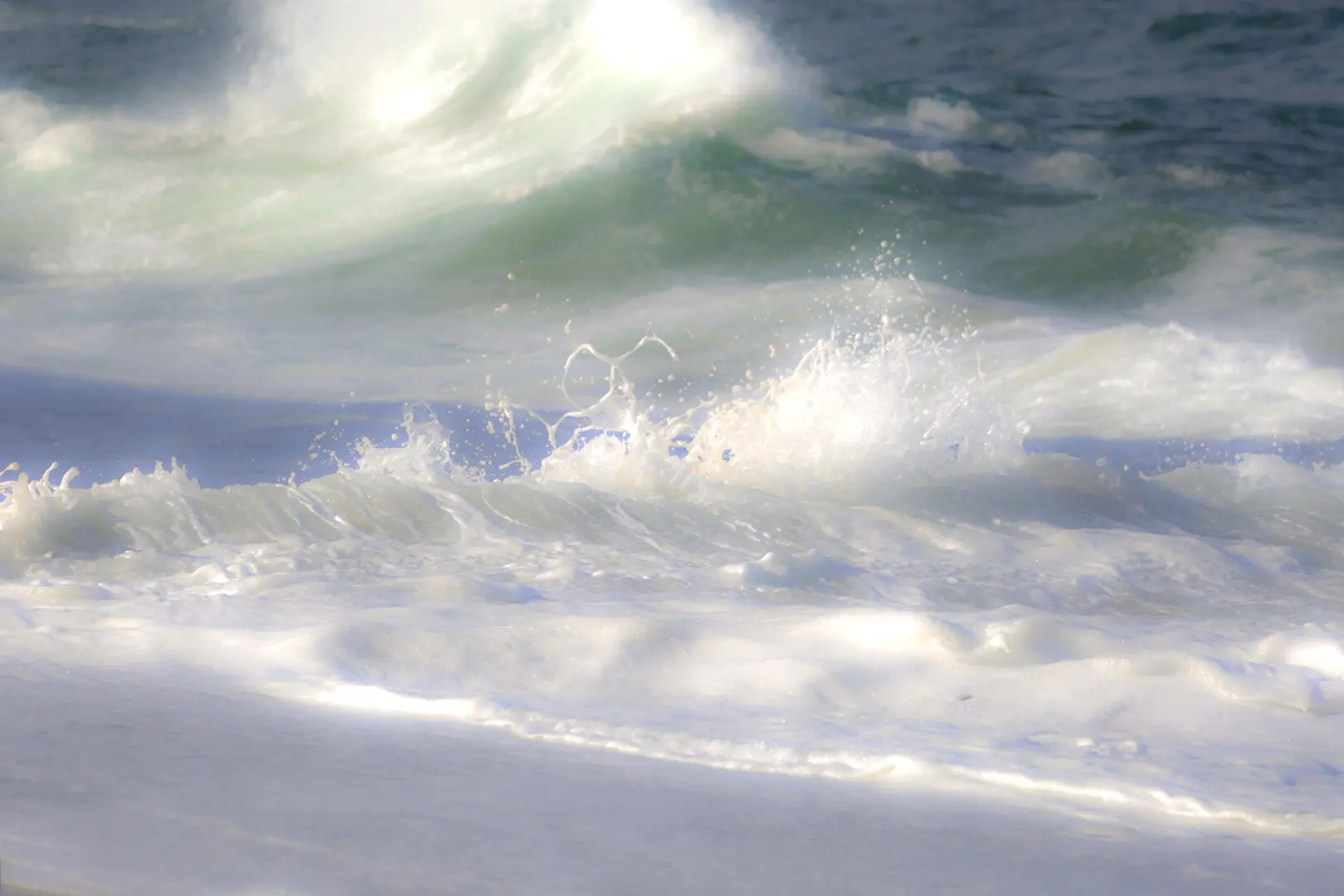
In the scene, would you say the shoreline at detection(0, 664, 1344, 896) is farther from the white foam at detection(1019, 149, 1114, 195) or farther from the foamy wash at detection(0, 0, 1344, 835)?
the white foam at detection(1019, 149, 1114, 195)

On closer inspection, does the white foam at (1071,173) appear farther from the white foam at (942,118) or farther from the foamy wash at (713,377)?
→ the white foam at (942,118)

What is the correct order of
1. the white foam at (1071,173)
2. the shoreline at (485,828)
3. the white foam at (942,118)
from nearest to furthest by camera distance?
the shoreline at (485,828) < the white foam at (1071,173) < the white foam at (942,118)

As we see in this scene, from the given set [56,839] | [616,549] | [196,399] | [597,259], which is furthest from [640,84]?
[56,839]

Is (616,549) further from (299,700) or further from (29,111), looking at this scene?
(29,111)

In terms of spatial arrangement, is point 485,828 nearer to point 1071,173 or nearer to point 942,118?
point 1071,173

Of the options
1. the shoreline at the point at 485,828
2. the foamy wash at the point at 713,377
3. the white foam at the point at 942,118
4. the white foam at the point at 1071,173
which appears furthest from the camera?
the white foam at the point at 942,118

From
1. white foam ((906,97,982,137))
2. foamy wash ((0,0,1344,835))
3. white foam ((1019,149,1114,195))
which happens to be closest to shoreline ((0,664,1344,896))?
foamy wash ((0,0,1344,835))

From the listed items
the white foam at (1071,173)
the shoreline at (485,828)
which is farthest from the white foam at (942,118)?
the shoreline at (485,828)

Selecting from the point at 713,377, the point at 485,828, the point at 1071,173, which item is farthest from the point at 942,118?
the point at 485,828

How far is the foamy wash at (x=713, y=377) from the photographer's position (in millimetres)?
2174

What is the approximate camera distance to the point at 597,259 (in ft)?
26.3

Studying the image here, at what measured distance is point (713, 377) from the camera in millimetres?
6621

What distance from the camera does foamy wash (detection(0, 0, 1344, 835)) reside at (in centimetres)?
217

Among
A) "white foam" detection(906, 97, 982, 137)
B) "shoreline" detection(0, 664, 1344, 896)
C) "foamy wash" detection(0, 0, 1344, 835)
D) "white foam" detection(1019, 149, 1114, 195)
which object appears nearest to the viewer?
"shoreline" detection(0, 664, 1344, 896)
